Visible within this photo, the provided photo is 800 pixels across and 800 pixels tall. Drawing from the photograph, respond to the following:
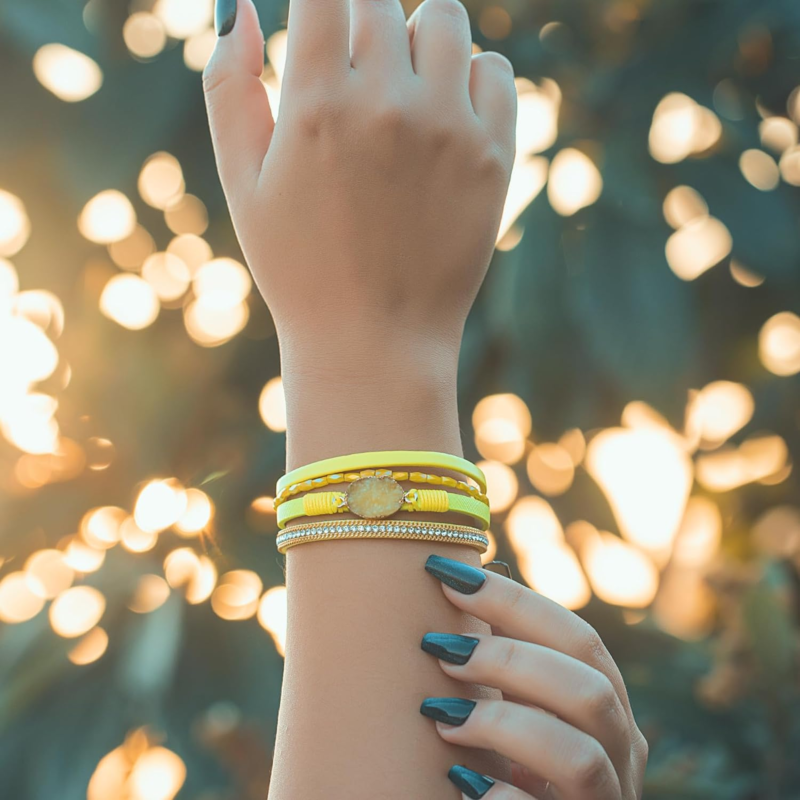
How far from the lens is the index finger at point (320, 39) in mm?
753

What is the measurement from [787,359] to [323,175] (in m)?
1.95

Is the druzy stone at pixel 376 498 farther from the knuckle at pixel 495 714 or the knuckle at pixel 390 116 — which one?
the knuckle at pixel 390 116

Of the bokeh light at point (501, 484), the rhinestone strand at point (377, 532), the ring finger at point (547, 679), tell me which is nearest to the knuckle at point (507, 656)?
A: the ring finger at point (547, 679)

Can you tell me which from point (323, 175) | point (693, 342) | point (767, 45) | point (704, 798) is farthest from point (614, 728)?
point (767, 45)

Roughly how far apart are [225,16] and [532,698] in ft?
2.22

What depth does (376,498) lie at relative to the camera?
2.45 feet

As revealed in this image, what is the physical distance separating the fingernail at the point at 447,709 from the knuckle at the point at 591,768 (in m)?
0.09

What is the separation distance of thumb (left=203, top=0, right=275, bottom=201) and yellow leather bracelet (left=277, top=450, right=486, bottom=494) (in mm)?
257

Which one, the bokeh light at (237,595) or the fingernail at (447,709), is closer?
the fingernail at (447,709)

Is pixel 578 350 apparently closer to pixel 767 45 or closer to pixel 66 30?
pixel 767 45

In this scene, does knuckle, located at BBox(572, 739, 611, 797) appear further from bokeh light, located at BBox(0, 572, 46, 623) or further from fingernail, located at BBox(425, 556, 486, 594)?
bokeh light, located at BBox(0, 572, 46, 623)

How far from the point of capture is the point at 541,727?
675 mm

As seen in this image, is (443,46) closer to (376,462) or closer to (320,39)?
(320,39)

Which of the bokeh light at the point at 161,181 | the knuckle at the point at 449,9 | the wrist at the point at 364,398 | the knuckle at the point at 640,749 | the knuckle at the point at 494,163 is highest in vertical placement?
the bokeh light at the point at 161,181
